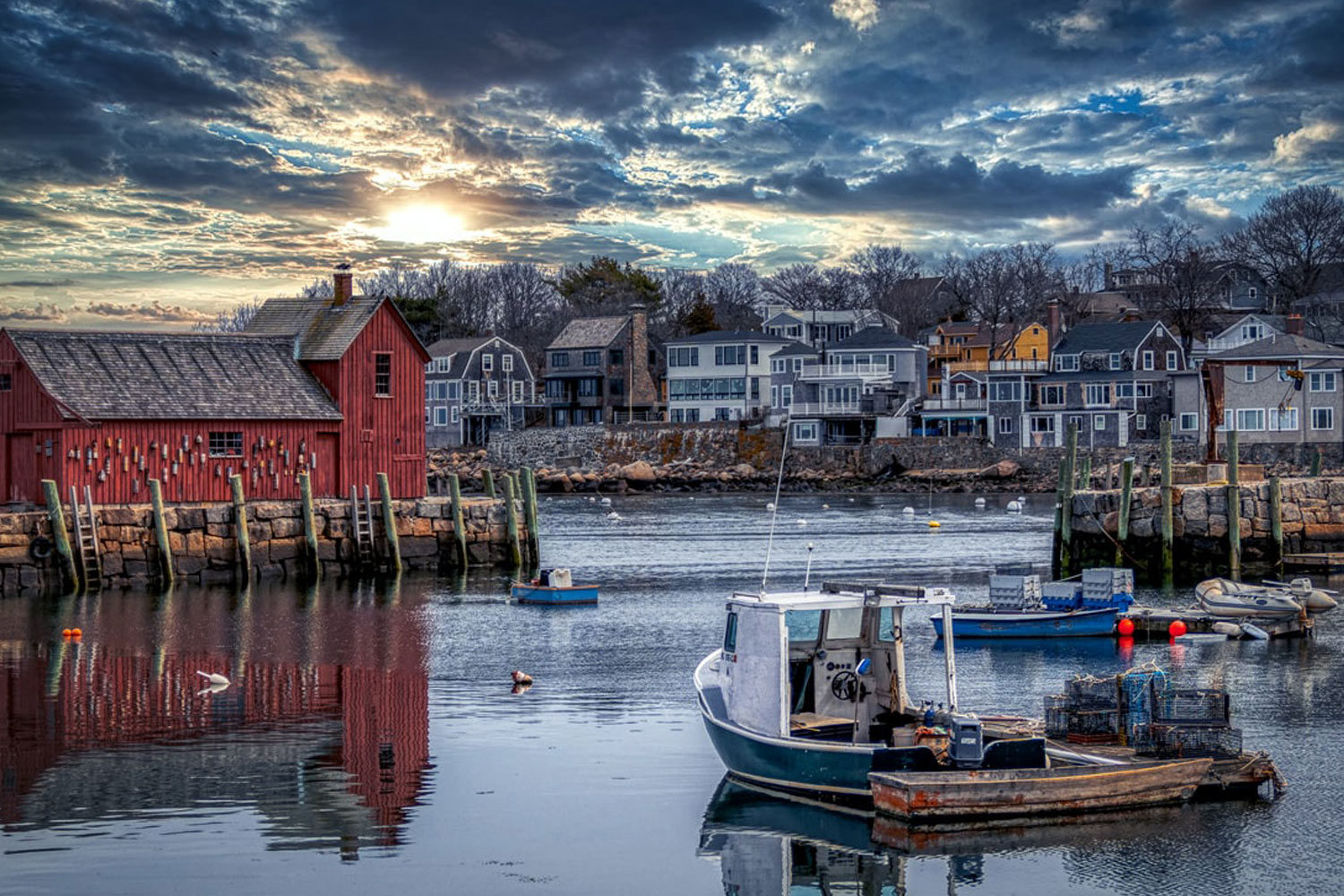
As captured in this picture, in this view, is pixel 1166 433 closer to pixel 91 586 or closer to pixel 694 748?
pixel 694 748

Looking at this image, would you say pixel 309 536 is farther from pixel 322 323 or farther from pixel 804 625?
pixel 804 625

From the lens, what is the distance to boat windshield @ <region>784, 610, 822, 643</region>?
67.2ft

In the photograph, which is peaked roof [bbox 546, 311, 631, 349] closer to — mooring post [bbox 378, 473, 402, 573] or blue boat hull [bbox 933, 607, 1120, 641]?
mooring post [bbox 378, 473, 402, 573]

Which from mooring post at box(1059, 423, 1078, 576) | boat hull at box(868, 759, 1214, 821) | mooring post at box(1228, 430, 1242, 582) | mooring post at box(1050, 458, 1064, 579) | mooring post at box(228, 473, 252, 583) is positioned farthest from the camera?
mooring post at box(1050, 458, 1064, 579)

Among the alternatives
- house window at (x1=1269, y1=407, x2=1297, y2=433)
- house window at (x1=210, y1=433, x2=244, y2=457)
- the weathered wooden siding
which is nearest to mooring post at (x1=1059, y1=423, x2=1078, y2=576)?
the weathered wooden siding

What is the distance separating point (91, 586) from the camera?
43.0m

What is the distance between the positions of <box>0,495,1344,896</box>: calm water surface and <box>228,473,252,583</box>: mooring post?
2319 millimetres

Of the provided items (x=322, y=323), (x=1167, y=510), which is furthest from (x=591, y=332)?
(x=1167, y=510)

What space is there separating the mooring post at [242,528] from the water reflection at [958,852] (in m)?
28.5

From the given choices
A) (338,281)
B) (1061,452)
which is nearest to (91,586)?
(338,281)

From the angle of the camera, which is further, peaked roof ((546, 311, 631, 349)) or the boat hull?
peaked roof ((546, 311, 631, 349))

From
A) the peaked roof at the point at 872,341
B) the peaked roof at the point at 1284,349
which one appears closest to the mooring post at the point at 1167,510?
the peaked roof at the point at 1284,349

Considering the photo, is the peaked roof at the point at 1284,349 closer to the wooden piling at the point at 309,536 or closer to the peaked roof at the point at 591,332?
the peaked roof at the point at 591,332

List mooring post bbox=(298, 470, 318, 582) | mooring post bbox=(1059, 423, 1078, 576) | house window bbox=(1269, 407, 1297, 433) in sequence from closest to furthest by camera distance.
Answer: mooring post bbox=(298, 470, 318, 582), mooring post bbox=(1059, 423, 1078, 576), house window bbox=(1269, 407, 1297, 433)
